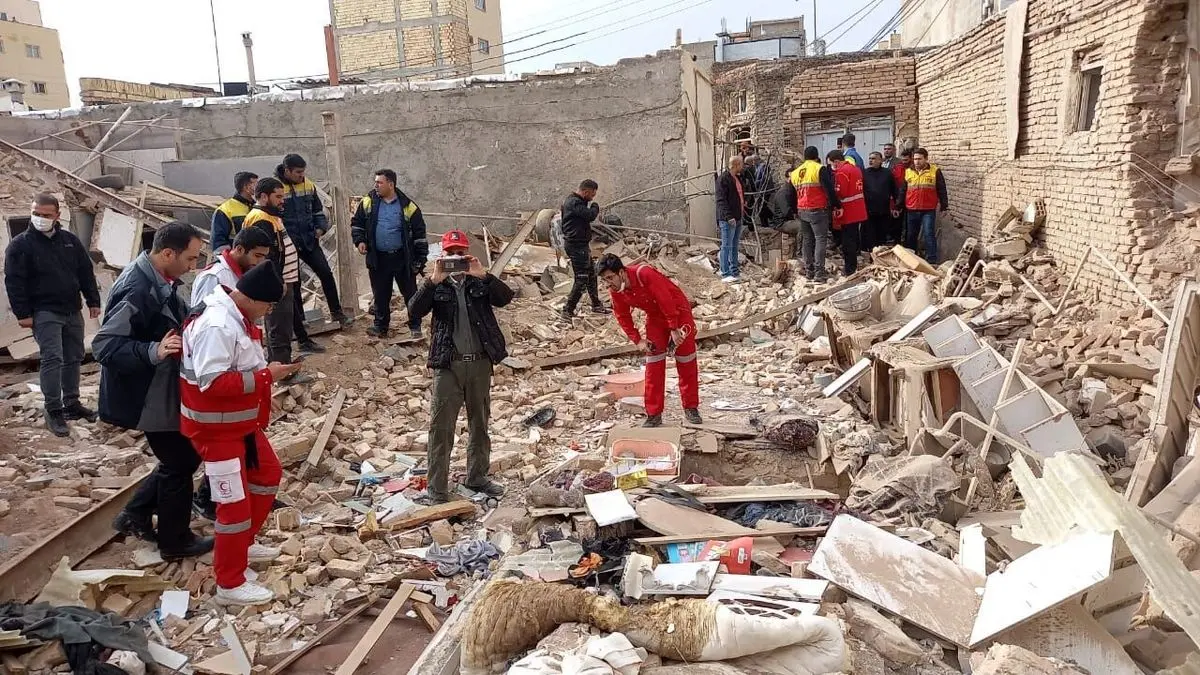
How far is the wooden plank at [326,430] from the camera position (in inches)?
237

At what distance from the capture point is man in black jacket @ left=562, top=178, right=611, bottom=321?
9625 mm

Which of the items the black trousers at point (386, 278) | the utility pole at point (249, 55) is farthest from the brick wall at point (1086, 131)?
the utility pole at point (249, 55)

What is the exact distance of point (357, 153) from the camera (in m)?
12.9

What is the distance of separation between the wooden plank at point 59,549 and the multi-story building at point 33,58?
45720 mm

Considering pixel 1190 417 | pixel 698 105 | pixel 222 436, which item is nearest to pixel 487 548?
pixel 222 436

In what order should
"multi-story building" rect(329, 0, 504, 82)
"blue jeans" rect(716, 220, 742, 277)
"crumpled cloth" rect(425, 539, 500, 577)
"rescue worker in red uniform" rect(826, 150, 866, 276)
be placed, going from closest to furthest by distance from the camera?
"crumpled cloth" rect(425, 539, 500, 577) → "rescue worker in red uniform" rect(826, 150, 866, 276) → "blue jeans" rect(716, 220, 742, 277) → "multi-story building" rect(329, 0, 504, 82)

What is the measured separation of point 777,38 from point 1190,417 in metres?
23.9

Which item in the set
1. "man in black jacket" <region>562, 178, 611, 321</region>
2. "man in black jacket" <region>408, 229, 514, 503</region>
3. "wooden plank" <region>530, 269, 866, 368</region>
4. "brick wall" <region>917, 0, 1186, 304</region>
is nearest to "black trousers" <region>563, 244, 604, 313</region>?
"man in black jacket" <region>562, 178, 611, 321</region>

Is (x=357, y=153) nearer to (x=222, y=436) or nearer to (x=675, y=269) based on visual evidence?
(x=675, y=269)

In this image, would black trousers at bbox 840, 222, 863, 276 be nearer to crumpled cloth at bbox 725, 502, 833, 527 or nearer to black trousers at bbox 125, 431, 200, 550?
crumpled cloth at bbox 725, 502, 833, 527

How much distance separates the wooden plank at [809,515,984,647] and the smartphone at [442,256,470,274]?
2.72m

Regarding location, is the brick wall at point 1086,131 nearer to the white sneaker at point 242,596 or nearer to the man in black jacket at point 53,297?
the white sneaker at point 242,596

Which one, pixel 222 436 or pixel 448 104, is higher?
pixel 448 104

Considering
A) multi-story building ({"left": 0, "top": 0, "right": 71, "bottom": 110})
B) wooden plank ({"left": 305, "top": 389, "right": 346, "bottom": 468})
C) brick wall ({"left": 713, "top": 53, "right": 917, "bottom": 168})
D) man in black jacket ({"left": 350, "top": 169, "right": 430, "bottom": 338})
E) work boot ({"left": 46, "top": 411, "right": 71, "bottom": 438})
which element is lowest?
wooden plank ({"left": 305, "top": 389, "right": 346, "bottom": 468})
